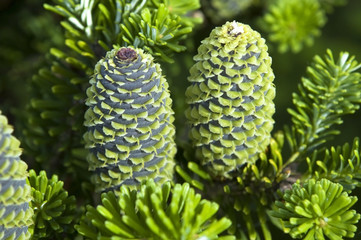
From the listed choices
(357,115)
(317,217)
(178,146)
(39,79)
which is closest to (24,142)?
(39,79)

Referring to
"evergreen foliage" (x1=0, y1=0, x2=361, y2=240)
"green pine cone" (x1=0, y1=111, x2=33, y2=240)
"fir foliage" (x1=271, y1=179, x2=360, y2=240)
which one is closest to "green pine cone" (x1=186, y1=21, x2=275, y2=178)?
"evergreen foliage" (x1=0, y1=0, x2=361, y2=240)

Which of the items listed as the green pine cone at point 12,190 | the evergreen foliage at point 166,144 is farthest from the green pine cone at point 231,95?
the green pine cone at point 12,190

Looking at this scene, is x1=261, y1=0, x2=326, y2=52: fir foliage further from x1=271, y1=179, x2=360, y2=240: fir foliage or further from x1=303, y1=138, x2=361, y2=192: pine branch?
x1=271, y1=179, x2=360, y2=240: fir foliage

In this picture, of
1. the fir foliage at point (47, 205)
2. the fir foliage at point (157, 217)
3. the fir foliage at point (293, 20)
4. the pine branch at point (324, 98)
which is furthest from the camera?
the fir foliage at point (293, 20)

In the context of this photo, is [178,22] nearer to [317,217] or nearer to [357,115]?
[317,217]

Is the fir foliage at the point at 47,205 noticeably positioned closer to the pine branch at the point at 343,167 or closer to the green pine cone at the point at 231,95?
the green pine cone at the point at 231,95

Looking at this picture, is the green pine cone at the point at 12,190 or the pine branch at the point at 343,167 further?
the pine branch at the point at 343,167
